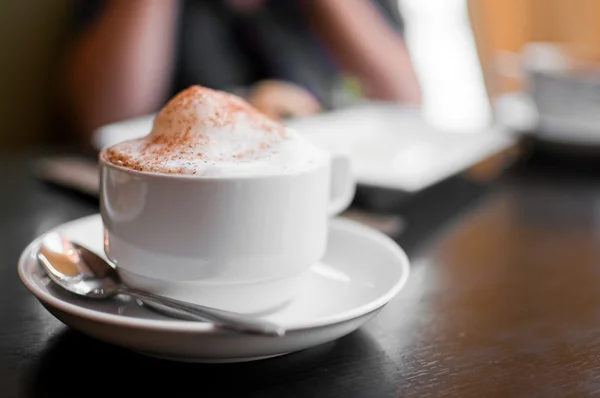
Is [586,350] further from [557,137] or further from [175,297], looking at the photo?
[557,137]

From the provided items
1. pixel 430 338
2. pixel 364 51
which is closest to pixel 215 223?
pixel 430 338

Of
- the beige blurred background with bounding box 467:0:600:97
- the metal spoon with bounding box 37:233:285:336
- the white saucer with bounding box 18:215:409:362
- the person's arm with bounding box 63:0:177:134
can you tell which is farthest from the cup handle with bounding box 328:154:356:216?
the beige blurred background with bounding box 467:0:600:97

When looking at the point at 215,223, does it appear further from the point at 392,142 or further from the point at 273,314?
the point at 392,142

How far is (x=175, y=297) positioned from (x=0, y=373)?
0.34ft

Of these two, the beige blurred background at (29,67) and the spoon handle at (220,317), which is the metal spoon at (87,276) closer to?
the spoon handle at (220,317)

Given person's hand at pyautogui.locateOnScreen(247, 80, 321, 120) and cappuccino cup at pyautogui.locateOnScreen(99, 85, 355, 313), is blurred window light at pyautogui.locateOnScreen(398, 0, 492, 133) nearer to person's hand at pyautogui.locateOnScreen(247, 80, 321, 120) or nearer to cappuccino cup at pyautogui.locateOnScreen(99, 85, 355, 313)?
person's hand at pyautogui.locateOnScreen(247, 80, 321, 120)

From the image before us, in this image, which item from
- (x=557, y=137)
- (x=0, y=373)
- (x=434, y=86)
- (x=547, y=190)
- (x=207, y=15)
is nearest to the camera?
(x=0, y=373)

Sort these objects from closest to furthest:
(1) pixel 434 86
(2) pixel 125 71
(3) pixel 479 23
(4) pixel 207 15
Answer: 1. (2) pixel 125 71
2. (4) pixel 207 15
3. (3) pixel 479 23
4. (1) pixel 434 86

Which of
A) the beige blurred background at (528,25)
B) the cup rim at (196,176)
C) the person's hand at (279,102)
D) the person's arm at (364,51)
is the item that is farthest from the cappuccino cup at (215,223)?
the beige blurred background at (528,25)

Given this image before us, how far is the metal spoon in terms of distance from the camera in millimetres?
360

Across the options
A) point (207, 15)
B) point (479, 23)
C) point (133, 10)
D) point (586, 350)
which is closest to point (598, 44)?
point (479, 23)

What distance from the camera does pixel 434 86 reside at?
268 cm

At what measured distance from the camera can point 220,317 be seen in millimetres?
321

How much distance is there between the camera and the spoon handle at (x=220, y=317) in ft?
1.00
